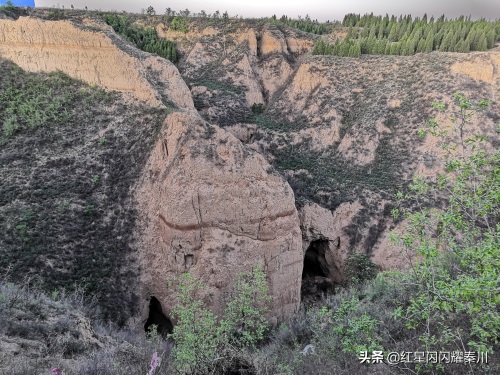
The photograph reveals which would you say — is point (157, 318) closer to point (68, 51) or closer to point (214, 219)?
point (214, 219)

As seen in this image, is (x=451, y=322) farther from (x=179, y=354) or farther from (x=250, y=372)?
(x=179, y=354)

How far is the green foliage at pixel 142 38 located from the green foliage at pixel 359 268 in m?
33.2

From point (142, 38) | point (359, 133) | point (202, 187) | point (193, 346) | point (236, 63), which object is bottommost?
point (193, 346)

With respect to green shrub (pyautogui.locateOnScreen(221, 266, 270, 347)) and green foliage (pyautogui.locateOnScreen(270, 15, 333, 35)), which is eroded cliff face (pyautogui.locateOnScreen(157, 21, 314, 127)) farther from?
green shrub (pyautogui.locateOnScreen(221, 266, 270, 347))

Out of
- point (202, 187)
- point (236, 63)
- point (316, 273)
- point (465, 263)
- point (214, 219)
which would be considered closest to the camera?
point (465, 263)

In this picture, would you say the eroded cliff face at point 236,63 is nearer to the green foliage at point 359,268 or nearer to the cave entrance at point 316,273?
the cave entrance at point 316,273

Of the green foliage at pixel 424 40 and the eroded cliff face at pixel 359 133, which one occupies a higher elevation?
the green foliage at pixel 424 40

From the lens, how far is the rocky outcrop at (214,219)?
18.2 metres

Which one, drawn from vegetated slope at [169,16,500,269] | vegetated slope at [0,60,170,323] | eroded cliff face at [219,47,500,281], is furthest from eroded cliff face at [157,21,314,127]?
vegetated slope at [0,60,170,323]

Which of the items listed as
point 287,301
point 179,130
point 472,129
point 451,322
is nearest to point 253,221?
point 287,301

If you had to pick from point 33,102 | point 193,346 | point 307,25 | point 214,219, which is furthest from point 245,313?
point 307,25

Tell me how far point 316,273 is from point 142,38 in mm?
36591

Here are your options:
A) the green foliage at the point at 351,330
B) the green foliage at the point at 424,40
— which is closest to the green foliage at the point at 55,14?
the green foliage at the point at 424,40

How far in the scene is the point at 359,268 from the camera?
2362 centimetres
